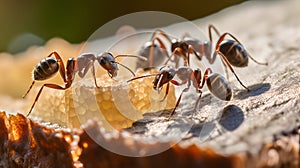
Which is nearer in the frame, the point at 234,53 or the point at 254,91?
the point at 254,91

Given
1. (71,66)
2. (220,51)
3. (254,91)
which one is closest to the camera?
(254,91)

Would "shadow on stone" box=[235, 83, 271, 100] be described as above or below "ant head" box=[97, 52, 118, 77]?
below

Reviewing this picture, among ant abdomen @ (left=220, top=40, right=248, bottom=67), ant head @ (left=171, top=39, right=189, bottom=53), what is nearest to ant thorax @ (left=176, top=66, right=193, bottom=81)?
ant abdomen @ (left=220, top=40, right=248, bottom=67)

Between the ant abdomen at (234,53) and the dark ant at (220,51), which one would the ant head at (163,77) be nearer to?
the dark ant at (220,51)

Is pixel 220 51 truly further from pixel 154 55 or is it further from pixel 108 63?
pixel 108 63

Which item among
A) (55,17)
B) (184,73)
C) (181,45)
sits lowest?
(184,73)

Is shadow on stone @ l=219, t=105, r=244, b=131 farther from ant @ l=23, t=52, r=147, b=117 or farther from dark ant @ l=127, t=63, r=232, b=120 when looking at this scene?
ant @ l=23, t=52, r=147, b=117

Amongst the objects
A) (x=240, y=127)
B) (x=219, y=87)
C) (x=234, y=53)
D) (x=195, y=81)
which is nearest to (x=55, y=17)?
(x=234, y=53)

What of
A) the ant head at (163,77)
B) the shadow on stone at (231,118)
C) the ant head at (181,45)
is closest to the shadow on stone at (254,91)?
the shadow on stone at (231,118)
